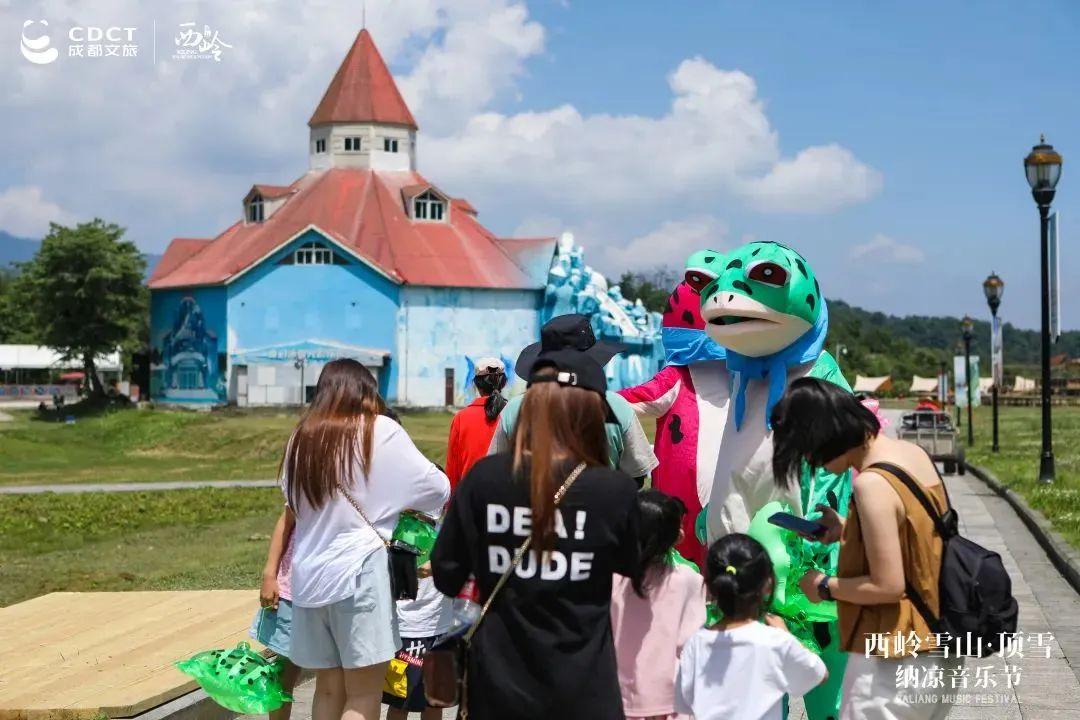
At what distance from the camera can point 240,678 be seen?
6.68 metres

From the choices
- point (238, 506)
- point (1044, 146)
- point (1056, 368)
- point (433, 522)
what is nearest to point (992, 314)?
point (1044, 146)

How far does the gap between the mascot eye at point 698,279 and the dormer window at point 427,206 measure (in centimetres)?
4960

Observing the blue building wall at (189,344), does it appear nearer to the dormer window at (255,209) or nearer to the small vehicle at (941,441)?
the dormer window at (255,209)

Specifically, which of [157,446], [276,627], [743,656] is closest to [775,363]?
[743,656]

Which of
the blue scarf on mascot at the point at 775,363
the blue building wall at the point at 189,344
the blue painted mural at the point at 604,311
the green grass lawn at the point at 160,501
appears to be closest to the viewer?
the blue scarf on mascot at the point at 775,363

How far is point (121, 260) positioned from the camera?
2453 inches

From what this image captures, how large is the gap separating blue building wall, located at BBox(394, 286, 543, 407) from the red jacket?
147 feet

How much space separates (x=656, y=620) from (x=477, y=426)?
2.89m

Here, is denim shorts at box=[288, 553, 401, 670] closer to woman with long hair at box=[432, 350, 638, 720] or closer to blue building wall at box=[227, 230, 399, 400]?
woman with long hair at box=[432, 350, 638, 720]

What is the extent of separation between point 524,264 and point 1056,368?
7490 cm

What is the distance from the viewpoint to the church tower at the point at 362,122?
191 feet

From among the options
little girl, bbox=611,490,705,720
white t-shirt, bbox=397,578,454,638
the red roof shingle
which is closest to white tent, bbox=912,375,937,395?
the red roof shingle

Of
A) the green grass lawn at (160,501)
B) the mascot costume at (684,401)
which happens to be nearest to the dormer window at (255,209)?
the green grass lawn at (160,501)

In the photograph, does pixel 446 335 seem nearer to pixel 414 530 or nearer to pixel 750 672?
pixel 414 530
